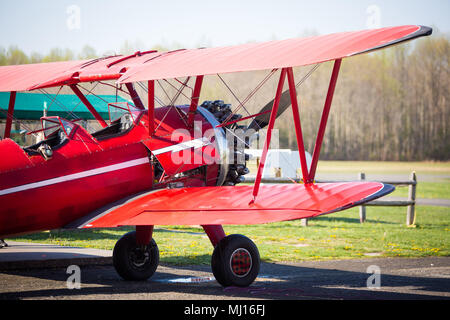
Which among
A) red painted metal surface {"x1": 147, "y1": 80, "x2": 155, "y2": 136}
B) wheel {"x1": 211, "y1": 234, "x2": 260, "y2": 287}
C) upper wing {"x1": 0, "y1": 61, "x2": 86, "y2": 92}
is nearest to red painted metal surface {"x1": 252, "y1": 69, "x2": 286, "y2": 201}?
wheel {"x1": 211, "y1": 234, "x2": 260, "y2": 287}

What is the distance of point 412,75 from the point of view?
1999 inches

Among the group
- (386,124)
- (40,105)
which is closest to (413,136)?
(386,124)

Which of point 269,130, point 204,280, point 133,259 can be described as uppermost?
point 269,130

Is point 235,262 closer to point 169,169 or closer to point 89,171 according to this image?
point 169,169

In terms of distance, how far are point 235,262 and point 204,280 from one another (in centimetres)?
94

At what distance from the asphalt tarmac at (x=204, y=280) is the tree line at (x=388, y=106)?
34.2 m

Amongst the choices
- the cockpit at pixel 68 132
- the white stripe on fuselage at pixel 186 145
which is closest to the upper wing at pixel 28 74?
the cockpit at pixel 68 132

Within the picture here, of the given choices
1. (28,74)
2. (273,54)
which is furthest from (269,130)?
(28,74)

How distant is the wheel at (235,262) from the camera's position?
7855 millimetres

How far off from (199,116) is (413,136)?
145 feet

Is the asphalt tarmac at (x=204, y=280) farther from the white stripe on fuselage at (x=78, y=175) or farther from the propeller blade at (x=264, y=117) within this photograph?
the propeller blade at (x=264, y=117)

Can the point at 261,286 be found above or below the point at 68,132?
below

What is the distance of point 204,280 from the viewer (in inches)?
342
